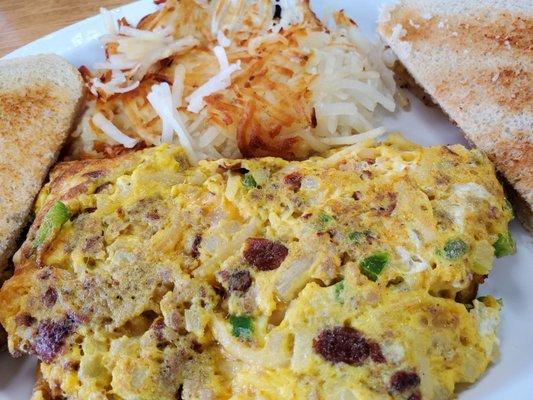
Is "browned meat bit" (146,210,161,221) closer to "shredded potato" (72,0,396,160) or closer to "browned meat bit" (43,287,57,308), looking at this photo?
"browned meat bit" (43,287,57,308)

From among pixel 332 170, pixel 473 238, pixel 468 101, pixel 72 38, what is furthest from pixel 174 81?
pixel 473 238

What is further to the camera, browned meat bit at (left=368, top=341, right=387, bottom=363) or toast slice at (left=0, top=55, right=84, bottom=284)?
toast slice at (left=0, top=55, right=84, bottom=284)

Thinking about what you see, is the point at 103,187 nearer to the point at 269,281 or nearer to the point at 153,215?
the point at 153,215

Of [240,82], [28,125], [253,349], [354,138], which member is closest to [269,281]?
[253,349]

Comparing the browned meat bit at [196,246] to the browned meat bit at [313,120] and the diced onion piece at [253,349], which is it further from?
the browned meat bit at [313,120]

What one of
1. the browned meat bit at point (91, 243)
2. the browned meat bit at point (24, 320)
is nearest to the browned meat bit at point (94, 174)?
the browned meat bit at point (91, 243)

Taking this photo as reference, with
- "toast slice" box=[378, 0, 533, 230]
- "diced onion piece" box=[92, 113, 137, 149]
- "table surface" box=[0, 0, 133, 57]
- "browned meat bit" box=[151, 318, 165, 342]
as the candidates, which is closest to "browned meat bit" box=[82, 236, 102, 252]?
"browned meat bit" box=[151, 318, 165, 342]
